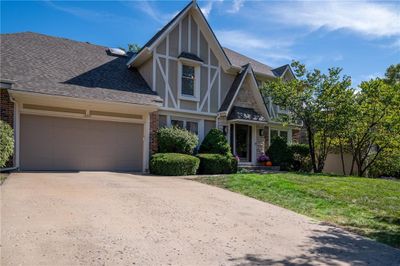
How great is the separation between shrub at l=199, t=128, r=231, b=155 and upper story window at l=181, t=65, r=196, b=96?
242 cm

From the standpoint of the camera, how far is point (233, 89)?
18.3 meters

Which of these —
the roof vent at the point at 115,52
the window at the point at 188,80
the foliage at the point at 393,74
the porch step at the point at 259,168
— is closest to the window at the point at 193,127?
the window at the point at 188,80

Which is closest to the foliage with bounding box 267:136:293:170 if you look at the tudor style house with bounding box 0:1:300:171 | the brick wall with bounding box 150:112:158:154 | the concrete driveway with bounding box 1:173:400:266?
the tudor style house with bounding box 0:1:300:171

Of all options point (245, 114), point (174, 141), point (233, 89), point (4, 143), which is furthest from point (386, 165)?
point (4, 143)

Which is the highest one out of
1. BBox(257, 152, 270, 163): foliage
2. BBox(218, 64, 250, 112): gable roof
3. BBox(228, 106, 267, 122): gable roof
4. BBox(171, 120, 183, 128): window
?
BBox(218, 64, 250, 112): gable roof

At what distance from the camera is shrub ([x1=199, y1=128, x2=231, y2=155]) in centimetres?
1612

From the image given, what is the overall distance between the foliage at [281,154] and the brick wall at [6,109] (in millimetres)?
13018

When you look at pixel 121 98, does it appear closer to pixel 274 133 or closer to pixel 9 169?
pixel 9 169

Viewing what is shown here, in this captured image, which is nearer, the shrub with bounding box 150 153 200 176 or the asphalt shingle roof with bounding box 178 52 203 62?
the shrub with bounding box 150 153 200 176

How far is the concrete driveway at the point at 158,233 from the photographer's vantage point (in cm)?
450

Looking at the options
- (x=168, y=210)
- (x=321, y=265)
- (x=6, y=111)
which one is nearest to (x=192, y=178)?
(x=168, y=210)

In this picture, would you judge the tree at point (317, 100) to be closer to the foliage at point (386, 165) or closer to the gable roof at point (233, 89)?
the gable roof at point (233, 89)

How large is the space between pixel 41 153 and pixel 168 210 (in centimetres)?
826

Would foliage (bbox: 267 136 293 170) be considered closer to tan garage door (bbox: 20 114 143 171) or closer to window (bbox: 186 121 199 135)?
window (bbox: 186 121 199 135)
